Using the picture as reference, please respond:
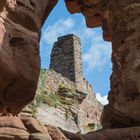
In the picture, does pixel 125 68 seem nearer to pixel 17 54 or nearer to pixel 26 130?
pixel 17 54

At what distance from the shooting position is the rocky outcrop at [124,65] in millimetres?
5418

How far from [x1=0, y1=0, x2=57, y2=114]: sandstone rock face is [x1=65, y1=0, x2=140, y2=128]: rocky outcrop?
108 centimetres

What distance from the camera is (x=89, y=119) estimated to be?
21.1 meters

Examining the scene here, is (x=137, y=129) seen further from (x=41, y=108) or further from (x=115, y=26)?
(x=41, y=108)

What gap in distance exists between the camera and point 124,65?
5793mm

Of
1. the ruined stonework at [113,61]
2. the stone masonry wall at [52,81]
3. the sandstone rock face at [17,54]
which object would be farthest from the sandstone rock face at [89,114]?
the sandstone rock face at [17,54]

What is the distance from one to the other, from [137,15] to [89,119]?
1547 cm

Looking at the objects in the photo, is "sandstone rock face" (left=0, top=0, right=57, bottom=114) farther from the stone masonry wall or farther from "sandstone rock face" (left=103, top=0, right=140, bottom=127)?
the stone masonry wall

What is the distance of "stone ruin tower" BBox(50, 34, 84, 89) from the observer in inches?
Result: 895

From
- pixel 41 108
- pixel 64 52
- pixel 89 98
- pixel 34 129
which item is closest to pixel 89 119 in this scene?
pixel 89 98

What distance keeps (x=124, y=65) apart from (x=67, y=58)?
1726 cm

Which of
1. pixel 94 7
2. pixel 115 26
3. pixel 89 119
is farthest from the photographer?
pixel 89 119

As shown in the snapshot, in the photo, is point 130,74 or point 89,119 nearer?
point 130,74

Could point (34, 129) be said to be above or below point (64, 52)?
below
